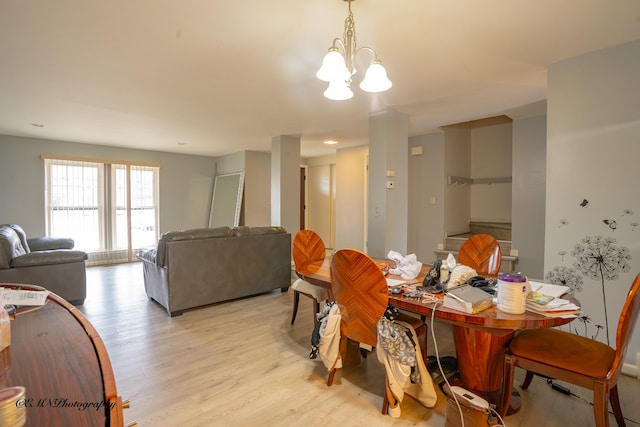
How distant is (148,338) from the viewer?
2818 mm

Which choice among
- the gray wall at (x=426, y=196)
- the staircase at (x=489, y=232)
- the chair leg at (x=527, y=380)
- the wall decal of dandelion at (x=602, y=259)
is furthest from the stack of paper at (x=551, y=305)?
the gray wall at (x=426, y=196)

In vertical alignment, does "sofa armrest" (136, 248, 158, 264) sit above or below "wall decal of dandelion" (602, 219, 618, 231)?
below

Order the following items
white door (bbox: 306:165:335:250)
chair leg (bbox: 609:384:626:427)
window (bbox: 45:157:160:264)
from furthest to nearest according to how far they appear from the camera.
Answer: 1. white door (bbox: 306:165:335:250)
2. window (bbox: 45:157:160:264)
3. chair leg (bbox: 609:384:626:427)

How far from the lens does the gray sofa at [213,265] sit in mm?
3322

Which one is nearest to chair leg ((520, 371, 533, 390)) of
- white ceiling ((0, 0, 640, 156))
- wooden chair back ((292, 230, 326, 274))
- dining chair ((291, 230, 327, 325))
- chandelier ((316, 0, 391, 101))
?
dining chair ((291, 230, 327, 325))

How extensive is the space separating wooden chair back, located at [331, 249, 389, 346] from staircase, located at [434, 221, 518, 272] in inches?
132

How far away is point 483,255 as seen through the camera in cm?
250

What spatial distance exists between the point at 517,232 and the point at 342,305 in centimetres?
368

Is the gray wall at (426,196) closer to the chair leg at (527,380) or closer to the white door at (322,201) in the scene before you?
the white door at (322,201)

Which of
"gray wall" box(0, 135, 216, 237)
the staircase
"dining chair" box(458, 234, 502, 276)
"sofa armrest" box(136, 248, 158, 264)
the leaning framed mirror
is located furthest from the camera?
the leaning framed mirror

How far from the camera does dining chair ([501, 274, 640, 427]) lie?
4.62ft

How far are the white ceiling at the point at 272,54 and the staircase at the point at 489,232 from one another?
1.96m

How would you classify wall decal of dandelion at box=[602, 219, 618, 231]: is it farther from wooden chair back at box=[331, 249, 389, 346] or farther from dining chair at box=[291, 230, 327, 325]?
dining chair at box=[291, 230, 327, 325]

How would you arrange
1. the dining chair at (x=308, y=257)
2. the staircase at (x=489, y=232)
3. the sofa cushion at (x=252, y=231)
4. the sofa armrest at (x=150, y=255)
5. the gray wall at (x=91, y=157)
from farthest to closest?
the gray wall at (x=91, y=157) → the staircase at (x=489, y=232) → the sofa cushion at (x=252, y=231) → the sofa armrest at (x=150, y=255) → the dining chair at (x=308, y=257)
